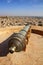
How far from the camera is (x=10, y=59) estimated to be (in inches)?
277

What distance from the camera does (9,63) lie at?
655 centimetres

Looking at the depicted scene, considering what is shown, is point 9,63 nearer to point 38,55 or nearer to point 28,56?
point 28,56

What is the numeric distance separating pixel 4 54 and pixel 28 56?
142 centimetres

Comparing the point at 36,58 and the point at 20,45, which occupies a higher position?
the point at 20,45

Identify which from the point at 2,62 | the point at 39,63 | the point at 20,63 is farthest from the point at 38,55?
the point at 2,62

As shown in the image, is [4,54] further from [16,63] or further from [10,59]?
[16,63]

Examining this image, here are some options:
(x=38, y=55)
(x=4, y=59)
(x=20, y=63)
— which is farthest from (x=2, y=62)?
(x=38, y=55)

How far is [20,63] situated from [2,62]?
2.98 ft

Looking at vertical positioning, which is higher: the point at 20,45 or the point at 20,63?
the point at 20,45

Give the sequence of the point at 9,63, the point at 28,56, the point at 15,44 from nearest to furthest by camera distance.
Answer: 1. the point at 15,44
2. the point at 9,63
3. the point at 28,56

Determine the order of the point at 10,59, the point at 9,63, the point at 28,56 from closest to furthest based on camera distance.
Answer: the point at 9,63 < the point at 10,59 < the point at 28,56

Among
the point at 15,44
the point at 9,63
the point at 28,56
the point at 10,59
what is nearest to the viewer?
the point at 15,44

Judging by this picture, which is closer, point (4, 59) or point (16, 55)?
point (4, 59)

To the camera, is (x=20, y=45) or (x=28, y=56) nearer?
(x=20, y=45)
